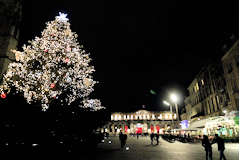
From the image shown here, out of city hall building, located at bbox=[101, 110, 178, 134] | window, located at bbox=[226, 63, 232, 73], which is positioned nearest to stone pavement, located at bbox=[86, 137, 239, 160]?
window, located at bbox=[226, 63, 232, 73]

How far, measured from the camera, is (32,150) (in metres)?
8.37

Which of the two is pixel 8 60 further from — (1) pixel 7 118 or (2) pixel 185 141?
(2) pixel 185 141

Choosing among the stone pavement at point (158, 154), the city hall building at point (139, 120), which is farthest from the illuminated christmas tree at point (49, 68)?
the city hall building at point (139, 120)

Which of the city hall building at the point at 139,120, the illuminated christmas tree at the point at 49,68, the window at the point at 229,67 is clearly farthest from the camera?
the city hall building at the point at 139,120

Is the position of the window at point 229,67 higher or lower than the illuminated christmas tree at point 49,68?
higher

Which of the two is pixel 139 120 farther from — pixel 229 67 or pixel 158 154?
pixel 158 154

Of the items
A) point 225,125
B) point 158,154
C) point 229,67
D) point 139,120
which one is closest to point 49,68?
point 158,154

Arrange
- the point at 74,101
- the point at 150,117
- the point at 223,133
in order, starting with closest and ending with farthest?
the point at 74,101, the point at 223,133, the point at 150,117

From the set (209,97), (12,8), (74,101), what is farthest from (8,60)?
(209,97)

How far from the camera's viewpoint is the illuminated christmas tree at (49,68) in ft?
45.2

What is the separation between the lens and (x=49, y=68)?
14.5 meters

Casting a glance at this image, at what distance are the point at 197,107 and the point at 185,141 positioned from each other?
2412 centimetres

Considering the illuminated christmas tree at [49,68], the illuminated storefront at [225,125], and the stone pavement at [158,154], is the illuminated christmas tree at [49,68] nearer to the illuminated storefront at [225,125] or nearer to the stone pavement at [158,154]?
the stone pavement at [158,154]

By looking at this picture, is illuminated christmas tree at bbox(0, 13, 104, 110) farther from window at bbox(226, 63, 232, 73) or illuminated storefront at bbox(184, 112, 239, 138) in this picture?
window at bbox(226, 63, 232, 73)
